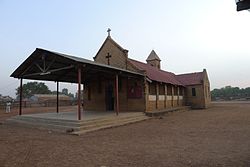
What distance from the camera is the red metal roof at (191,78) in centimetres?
3165

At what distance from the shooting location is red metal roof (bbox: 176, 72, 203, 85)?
31653mm

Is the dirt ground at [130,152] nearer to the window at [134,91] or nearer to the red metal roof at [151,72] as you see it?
the window at [134,91]

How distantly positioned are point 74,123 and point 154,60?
24.6m

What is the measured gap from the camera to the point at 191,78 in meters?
33.1

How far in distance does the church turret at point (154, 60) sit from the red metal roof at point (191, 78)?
3.66 m

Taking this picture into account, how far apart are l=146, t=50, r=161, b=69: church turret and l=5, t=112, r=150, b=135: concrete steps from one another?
63.0 feet

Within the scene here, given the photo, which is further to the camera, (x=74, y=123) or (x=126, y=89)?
(x=126, y=89)

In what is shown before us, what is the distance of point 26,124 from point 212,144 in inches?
441

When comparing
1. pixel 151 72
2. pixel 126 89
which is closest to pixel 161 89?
pixel 151 72

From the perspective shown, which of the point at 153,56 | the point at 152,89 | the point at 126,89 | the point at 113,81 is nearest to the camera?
the point at 126,89

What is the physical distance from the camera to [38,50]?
13.8 m

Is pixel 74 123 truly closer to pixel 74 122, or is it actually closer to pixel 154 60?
pixel 74 122

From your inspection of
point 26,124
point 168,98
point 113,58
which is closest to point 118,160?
point 26,124

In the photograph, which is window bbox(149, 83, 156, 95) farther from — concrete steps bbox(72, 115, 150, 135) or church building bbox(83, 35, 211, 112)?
concrete steps bbox(72, 115, 150, 135)
